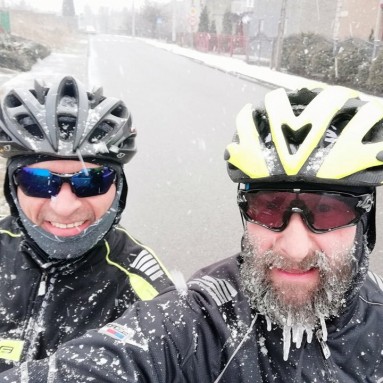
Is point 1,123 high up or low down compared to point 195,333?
up

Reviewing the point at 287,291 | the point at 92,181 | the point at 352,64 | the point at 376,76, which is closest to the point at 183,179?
the point at 92,181

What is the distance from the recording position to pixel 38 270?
2.34m

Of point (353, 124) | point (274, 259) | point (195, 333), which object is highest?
point (353, 124)

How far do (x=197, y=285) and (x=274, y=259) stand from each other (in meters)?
0.31

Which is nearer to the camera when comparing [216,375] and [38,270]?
[216,375]

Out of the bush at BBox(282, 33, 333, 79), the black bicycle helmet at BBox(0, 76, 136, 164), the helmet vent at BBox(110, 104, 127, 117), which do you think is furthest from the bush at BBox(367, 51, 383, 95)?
the black bicycle helmet at BBox(0, 76, 136, 164)

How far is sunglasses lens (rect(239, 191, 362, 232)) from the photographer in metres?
1.72

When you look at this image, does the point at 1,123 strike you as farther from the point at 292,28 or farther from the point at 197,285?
the point at 292,28

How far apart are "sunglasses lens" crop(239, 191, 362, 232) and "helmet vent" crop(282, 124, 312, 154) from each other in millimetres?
188

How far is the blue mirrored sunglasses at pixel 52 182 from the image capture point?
2.32m

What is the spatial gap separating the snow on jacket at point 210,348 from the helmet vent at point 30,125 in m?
1.25

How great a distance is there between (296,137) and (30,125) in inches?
58.5

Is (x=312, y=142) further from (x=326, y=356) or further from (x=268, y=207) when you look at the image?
(x=326, y=356)

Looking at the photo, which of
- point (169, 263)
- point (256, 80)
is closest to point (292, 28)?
point (256, 80)
